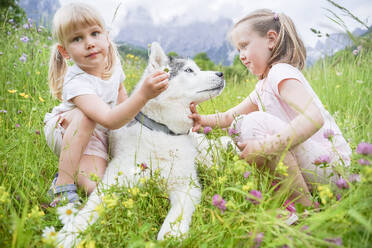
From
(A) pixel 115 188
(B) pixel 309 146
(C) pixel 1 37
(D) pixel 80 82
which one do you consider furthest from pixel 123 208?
(C) pixel 1 37

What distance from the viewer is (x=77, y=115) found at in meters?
1.85

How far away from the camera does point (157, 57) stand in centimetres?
190

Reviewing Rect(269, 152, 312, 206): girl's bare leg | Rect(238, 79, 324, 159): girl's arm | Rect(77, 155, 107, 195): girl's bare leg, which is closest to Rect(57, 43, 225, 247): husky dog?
Rect(77, 155, 107, 195): girl's bare leg

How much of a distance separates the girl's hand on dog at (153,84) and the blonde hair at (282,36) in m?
0.88

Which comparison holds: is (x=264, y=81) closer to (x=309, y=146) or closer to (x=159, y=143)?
(x=309, y=146)

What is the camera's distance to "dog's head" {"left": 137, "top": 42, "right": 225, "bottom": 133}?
5.94 ft

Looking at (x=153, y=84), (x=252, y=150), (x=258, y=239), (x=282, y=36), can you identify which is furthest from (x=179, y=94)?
(x=258, y=239)

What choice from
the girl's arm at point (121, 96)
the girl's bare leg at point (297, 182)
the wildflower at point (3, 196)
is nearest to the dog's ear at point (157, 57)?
the girl's arm at point (121, 96)

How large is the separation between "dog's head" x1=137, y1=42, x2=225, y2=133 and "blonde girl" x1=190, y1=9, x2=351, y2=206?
11cm

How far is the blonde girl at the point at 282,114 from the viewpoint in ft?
5.06

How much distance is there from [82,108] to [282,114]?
138 centimetres

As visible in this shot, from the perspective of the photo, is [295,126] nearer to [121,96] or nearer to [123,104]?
[123,104]

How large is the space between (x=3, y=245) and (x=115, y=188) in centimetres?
49

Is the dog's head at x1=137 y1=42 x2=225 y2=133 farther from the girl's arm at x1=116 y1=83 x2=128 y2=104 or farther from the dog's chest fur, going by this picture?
the girl's arm at x1=116 y1=83 x2=128 y2=104
